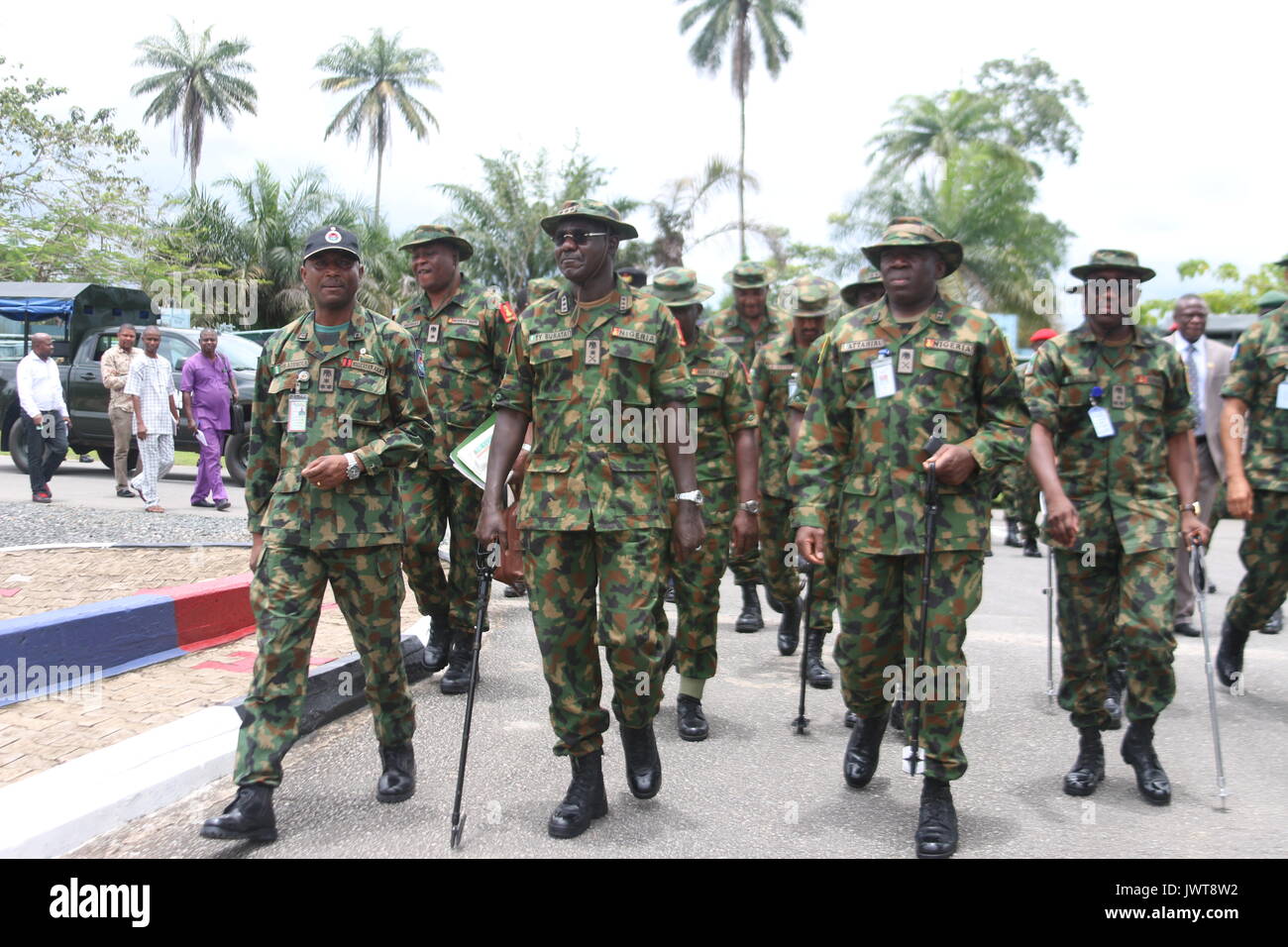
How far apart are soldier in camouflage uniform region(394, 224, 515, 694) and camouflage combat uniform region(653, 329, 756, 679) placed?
4.00 ft

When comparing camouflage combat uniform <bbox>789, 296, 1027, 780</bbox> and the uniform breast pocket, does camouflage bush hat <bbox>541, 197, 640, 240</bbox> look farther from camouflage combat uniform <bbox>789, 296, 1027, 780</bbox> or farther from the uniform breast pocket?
camouflage combat uniform <bbox>789, 296, 1027, 780</bbox>

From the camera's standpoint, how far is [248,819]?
3783 mm

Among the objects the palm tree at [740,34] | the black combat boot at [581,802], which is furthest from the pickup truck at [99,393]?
the palm tree at [740,34]

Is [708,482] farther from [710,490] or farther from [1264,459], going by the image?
[1264,459]

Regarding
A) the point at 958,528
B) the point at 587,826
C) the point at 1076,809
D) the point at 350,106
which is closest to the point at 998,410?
the point at 958,528

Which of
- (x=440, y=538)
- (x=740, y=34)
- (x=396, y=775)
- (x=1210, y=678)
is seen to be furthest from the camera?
(x=740, y=34)

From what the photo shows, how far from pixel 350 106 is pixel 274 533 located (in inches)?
1755

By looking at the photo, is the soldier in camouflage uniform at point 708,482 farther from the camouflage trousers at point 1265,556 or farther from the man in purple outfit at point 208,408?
the man in purple outfit at point 208,408

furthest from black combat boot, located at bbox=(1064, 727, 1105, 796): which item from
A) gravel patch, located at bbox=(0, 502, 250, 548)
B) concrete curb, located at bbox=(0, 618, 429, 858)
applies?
gravel patch, located at bbox=(0, 502, 250, 548)

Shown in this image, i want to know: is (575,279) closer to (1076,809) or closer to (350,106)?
(1076,809)

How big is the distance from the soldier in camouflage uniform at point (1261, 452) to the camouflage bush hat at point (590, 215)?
356 centimetres

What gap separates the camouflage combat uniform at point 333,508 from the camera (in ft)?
13.3

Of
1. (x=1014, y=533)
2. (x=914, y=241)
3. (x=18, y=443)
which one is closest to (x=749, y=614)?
(x=914, y=241)

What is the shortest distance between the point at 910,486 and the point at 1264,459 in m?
2.92
